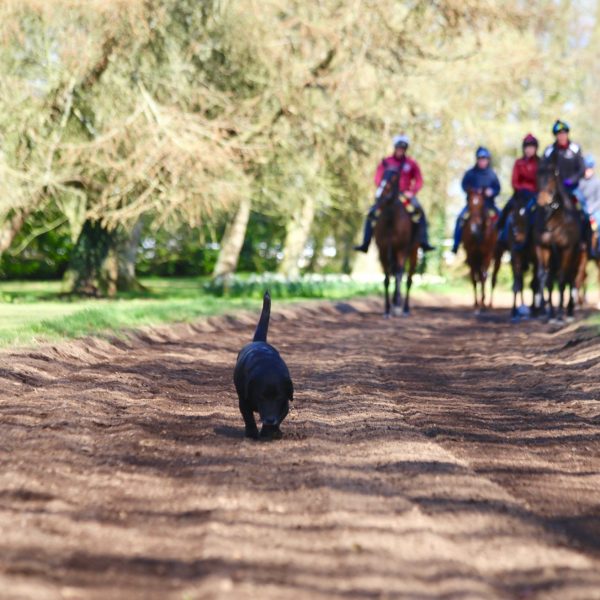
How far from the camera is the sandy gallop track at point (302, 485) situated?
4324mm

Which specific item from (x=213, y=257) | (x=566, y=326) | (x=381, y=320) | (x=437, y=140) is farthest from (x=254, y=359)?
(x=213, y=257)

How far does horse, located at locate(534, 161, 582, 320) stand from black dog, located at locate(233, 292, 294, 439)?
11158 mm

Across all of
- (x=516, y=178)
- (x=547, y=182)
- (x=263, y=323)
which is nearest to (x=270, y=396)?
(x=263, y=323)

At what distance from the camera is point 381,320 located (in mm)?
20219

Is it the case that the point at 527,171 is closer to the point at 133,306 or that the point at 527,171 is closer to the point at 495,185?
the point at 495,185

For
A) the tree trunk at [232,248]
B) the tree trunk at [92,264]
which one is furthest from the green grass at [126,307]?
the tree trunk at [232,248]

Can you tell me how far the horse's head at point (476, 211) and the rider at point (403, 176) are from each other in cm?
192

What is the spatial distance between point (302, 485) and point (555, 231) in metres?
13.1

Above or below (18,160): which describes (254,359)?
below

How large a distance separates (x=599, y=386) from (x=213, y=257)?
35944mm

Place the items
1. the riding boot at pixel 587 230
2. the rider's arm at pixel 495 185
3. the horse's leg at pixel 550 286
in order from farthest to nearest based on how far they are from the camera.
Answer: the rider's arm at pixel 495 185, the horse's leg at pixel 550 286, the riding boot at pixel 587 230

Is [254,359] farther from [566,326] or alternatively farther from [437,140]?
[437,140]

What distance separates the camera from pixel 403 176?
20.7m

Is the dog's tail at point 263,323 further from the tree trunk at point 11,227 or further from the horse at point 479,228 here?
the horse at point 479,228
